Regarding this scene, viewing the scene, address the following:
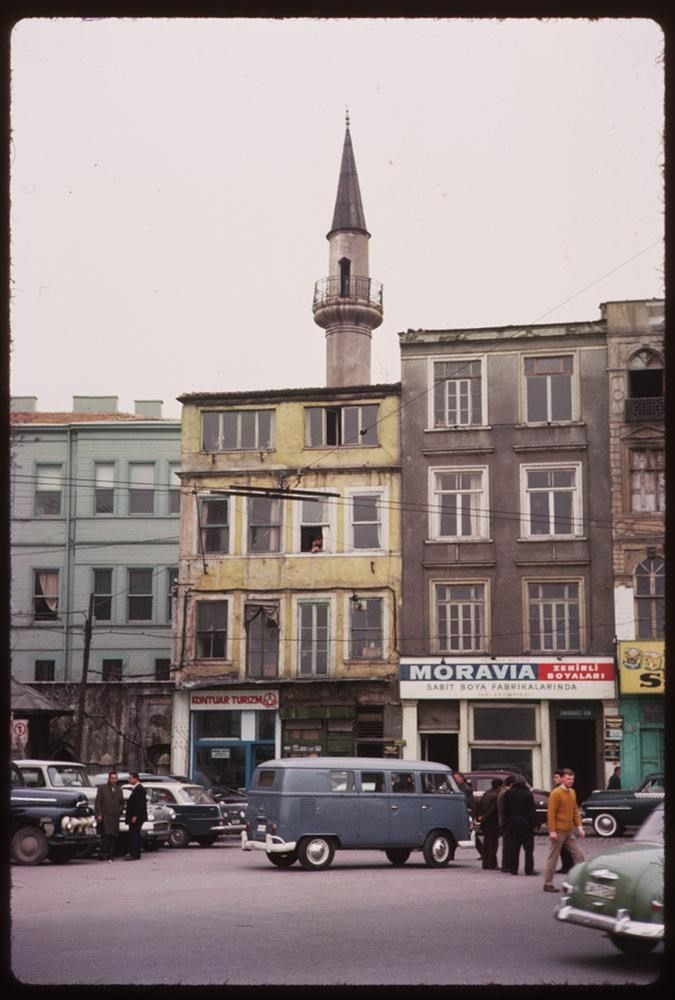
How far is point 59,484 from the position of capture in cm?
4959

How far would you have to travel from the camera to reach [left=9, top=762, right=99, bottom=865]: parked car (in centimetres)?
2356

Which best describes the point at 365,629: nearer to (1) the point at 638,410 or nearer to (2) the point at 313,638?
(2) the point at 313,638

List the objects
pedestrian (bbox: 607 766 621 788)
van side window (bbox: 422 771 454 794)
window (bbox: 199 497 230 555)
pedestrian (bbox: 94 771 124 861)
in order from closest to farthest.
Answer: van side window (bbox: 422 771 454 794), pedestrian (bbox: 94 771 124 861), pedestrian (bbox: 607 766 621 788), window (bbox: 199 497 230 555)

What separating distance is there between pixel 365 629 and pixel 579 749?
7.39 metres

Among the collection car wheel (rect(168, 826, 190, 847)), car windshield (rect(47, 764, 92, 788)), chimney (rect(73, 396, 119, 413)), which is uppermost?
chimney (rect(73, 396, 119, 413))

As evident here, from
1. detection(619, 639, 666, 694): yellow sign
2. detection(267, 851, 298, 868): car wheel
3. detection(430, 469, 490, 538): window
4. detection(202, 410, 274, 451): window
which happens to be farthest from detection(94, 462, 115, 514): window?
detection(267, 851, 298, 868): car wheel

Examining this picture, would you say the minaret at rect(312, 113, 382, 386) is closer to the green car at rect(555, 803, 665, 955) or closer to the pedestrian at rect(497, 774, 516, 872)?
the pedestrian at rect(497, 774, 516, 872)

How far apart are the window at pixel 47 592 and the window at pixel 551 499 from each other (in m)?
18.4

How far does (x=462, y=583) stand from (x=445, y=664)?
8.45ft

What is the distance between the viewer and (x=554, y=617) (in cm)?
4016

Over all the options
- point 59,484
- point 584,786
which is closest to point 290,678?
point 584,786

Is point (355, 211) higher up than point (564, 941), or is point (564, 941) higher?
point (355, 211)

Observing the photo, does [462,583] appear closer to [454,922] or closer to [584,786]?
[584,786]

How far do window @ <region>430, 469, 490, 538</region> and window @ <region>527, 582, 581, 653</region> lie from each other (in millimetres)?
2615
